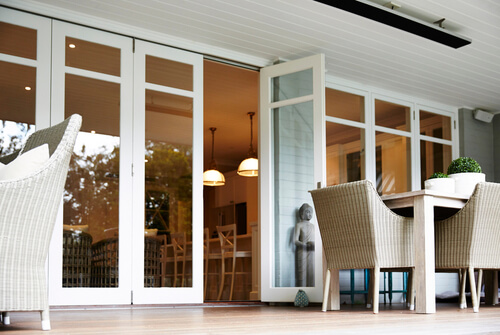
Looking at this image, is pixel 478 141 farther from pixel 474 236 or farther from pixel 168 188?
pixel 168 188

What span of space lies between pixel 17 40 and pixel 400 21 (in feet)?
10.1

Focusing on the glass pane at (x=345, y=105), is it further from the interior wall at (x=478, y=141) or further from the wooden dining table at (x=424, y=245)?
the wooden dining table at (x=424, y=245)

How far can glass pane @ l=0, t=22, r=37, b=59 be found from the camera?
4.55 m

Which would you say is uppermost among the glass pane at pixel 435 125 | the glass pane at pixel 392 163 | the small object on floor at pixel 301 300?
the glass pane at pixel 435 125

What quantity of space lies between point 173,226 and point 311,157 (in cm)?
146

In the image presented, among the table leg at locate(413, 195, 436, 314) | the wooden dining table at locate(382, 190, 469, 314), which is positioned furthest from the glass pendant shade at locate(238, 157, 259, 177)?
the table leg at locate(413, 195, 436, 314)

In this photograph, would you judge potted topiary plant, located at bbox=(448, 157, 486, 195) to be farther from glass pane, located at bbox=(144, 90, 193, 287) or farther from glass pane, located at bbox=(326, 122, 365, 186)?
glass pane, located at bbox=(144, 90, 193, 287)

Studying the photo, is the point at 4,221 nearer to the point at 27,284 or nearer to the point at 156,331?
the point at 27,284

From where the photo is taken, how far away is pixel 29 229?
2.48 m

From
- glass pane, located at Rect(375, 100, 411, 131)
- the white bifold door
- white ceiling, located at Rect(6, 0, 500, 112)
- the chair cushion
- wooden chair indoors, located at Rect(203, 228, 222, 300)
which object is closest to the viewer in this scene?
the chair cushion

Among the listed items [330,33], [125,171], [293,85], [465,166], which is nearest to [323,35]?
[330,33]

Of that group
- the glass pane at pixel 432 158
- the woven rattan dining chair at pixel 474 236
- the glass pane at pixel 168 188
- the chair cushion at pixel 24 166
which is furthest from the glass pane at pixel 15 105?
the glass pane at pixel 432 158

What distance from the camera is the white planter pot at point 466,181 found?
166 inches

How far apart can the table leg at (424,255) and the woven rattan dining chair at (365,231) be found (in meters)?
0.11
